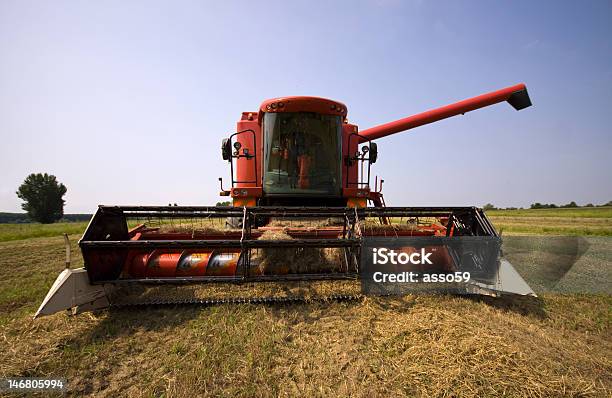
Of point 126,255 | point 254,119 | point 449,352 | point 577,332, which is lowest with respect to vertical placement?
point 577,332

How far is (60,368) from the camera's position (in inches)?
75.2

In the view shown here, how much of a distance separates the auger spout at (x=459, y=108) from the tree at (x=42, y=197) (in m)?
62.1

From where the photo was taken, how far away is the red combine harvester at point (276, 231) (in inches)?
110

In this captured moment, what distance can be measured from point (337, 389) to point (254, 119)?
4.84 m

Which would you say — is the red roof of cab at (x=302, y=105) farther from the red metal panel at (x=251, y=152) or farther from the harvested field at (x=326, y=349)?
the harvested field at (x=326, y=349)

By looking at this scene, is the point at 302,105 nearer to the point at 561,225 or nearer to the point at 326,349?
the point at 326,349

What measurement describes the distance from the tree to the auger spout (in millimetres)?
62105

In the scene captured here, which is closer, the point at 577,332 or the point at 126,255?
the point at 577,332

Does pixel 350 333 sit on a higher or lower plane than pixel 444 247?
lower

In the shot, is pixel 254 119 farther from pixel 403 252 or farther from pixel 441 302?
pixel 441 302

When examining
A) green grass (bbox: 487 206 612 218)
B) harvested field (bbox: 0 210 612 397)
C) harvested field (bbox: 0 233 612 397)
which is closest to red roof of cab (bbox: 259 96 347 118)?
harvested field (bbox: 0 210 612 397)

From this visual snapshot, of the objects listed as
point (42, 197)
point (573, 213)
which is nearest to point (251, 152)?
point (573, 213)

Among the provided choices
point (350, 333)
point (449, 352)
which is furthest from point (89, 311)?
point (449, 352)

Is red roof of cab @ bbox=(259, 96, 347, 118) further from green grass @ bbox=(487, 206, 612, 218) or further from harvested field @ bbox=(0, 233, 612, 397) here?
green grass @ bbox=(487, 206, 612, 218)
